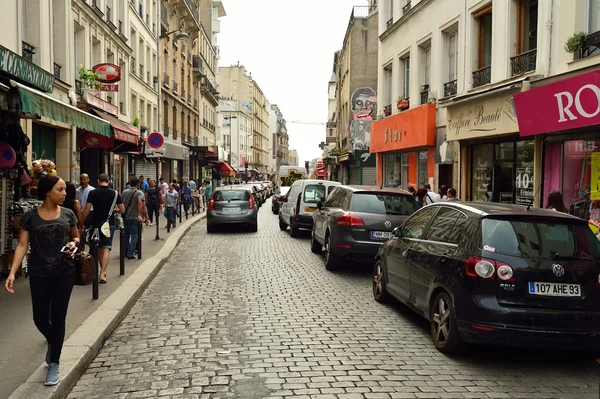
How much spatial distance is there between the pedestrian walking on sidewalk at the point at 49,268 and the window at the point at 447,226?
3.68 meters

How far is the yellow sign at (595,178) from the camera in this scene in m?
10.3

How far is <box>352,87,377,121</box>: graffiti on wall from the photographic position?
31116 millimetres

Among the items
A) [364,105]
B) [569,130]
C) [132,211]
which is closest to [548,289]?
[569,130]

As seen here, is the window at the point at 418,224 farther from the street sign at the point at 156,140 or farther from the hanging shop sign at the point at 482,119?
the street sign at the point at 156,140

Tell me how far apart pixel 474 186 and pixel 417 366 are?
11.9 metres

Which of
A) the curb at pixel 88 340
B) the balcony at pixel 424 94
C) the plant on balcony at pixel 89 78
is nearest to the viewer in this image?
the curb at pixel 88 340

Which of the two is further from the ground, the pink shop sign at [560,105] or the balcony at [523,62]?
the balcony at [523,62]

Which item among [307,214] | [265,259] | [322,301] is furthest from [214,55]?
[322,301]

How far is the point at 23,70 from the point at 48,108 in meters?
0.56

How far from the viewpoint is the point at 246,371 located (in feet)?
16.0

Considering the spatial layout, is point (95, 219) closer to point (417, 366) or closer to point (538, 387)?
point (417, 366)

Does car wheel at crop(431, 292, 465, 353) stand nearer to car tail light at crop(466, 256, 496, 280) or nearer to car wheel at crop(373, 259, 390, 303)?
car tail light at crop(466, 256, 496, 280)

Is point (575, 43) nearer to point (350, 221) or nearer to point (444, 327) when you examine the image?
point (350, 221)

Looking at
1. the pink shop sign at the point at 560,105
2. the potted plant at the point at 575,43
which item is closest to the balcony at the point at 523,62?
the pink shop sign at the point at 560,105
